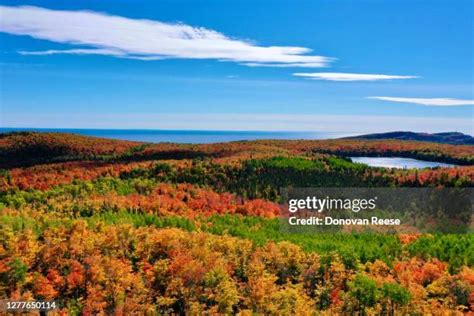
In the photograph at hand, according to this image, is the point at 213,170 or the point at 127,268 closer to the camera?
the point at 127,268

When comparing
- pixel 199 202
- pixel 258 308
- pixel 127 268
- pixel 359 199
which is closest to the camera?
pixel 258 308

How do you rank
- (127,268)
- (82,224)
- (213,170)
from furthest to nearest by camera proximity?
(213,170) < (82,224) < (127,268)

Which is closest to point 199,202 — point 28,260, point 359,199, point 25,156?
point 359,199

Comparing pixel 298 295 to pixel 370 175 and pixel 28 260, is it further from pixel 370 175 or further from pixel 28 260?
pixel 370 175

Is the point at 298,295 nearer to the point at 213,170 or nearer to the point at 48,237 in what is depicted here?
the point at 48,237

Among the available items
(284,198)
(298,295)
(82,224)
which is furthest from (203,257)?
(284,198)

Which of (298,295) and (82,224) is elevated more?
(82,224)

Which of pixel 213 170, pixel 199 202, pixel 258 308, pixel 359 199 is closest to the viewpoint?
pixel 258 308

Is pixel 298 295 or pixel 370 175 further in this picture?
pixel 370 175

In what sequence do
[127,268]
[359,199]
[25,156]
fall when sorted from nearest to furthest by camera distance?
1. [127,268]
2. [359,199]
3. [25,156]
